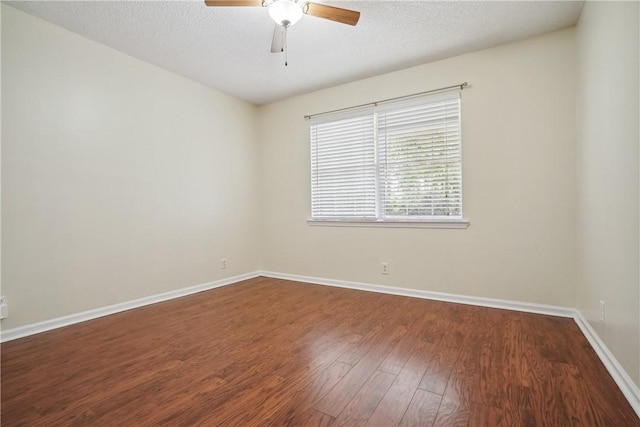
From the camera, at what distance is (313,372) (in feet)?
5.85

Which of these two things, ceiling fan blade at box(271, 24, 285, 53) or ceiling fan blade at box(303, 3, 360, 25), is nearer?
ceiling fan blade at box(303, 3, 360, 25)

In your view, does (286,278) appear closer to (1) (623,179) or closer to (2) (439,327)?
(2) (439,327)

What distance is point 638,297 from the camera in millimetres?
1429

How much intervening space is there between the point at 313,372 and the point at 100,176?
2.65 m

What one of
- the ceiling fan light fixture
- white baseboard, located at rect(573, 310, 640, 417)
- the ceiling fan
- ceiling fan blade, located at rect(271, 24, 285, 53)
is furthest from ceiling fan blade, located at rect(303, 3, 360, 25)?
white baseboard, located at rect(573, 310, 640, 417)

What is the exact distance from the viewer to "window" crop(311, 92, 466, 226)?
319cm

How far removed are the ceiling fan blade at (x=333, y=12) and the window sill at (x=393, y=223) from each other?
209 centimetres

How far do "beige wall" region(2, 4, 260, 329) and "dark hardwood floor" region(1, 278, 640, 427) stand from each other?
1.62ft

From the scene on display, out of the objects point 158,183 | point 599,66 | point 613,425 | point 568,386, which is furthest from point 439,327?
point 158,183

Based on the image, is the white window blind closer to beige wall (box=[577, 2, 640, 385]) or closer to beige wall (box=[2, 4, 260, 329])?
beige wall (box=[2, 4, 260, 329])

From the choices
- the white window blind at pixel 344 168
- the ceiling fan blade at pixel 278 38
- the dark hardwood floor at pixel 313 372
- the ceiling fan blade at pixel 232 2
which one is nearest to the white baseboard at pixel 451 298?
the dark hardwood floor at pixel 313 372

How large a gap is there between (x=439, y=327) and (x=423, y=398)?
104cm

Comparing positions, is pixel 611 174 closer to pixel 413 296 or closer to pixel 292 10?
pixel 413 296

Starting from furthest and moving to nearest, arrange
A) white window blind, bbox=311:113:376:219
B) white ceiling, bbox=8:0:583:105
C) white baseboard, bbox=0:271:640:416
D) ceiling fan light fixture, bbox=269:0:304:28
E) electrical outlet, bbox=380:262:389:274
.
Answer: white window blind, bbox=311:113:376:219 < electrical outlet, bbox=380:262:389:274 < white ceiling, bbox=8:0:583:105 < ceiling fan light fixture, bbox=269:0:304:28 < white baseboard, bbox=0:271:640:416
